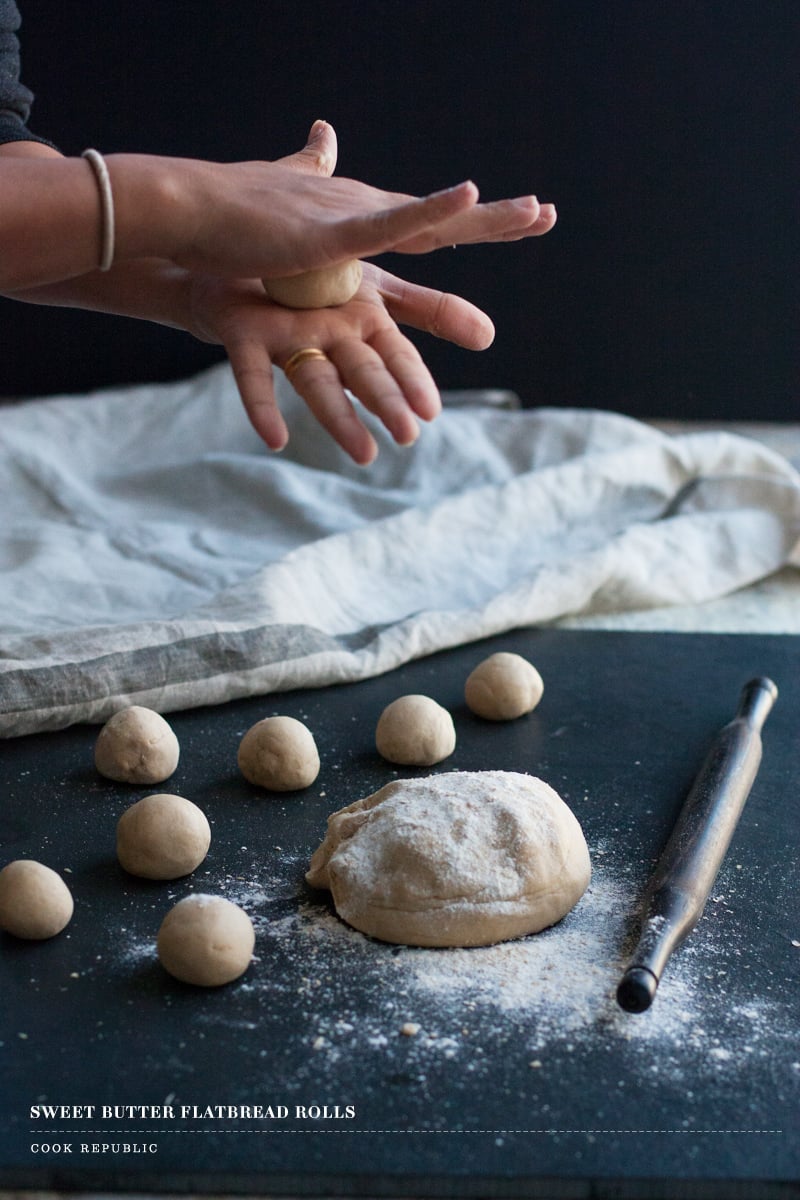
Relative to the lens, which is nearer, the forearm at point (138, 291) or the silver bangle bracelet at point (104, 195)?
the silver bangle bracelet at point (104, 195)

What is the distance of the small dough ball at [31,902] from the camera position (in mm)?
1104

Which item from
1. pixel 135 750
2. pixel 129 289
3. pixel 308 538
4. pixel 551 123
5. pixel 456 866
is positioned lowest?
pixel 308 538

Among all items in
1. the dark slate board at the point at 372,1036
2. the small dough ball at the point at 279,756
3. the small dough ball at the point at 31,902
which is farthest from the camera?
the small dough ball at the point at 279,756

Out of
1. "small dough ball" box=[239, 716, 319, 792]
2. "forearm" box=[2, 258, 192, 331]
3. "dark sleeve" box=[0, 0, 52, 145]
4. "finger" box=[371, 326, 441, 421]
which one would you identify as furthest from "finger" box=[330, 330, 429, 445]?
"dark sleeve" box=[0, 0, 52, 145]

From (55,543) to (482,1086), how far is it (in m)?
1.42

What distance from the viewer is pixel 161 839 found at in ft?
3.94

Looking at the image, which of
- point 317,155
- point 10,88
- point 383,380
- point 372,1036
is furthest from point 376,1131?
point 10,88

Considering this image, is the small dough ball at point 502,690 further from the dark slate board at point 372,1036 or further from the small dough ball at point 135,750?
the small dough ball at point 135,750

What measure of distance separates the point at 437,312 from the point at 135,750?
594 mm

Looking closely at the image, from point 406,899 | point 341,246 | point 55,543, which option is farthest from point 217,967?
point 55,543

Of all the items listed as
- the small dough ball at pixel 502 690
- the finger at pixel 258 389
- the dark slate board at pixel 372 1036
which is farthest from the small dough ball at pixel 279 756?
the finger at pixel 258 389

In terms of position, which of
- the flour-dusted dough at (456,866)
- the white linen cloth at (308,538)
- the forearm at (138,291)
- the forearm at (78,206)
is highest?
the forearm at (78,206)

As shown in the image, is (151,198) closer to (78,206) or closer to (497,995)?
(78,206)

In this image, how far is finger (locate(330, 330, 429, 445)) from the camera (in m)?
1.09
